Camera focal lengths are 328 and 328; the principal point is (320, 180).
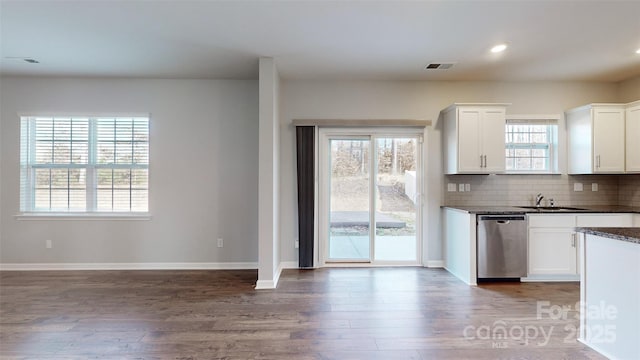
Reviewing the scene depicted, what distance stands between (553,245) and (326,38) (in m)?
3.59

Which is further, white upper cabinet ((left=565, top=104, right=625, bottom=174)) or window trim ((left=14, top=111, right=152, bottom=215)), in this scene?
window trim ((left=14, top=111, right=152, bottom=215))

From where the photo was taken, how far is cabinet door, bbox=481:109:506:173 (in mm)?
4168

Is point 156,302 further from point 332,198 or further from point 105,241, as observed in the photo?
point 332,198

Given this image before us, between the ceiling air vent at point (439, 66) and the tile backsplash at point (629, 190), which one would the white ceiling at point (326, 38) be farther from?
the tile backsplash at point (629, 190)

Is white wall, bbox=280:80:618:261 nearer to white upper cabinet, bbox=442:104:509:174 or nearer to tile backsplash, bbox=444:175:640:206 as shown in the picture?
white upper cabinet, bbox=442:104:509:174

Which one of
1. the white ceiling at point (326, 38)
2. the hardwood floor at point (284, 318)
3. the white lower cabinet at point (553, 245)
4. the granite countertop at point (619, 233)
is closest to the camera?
the granite countertop at point (619, 233)

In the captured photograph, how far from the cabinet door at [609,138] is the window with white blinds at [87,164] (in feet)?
19.5

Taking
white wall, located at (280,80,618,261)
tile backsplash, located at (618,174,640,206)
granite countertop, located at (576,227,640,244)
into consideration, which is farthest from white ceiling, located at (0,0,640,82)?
granite countertop, located at (576,227,640,244)

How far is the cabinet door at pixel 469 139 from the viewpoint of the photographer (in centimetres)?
417

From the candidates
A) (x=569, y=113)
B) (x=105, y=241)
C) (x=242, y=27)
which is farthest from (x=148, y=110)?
(x=569, y=113)

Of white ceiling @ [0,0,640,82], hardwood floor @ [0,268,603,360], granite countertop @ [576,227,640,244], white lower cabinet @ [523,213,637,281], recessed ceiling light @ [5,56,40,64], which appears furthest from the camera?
white lower cabinet @ [523,213,637,281]

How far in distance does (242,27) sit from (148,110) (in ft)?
7.67

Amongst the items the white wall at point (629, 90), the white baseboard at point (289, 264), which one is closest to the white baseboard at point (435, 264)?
the white baseboard at point (289, 264)

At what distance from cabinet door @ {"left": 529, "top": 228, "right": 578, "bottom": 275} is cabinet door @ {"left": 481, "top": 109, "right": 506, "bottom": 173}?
90cm
